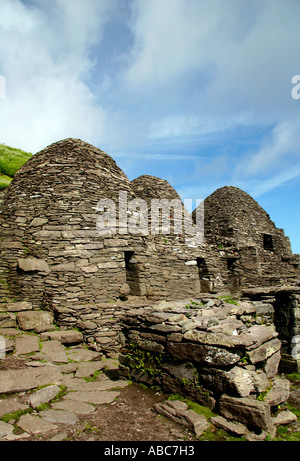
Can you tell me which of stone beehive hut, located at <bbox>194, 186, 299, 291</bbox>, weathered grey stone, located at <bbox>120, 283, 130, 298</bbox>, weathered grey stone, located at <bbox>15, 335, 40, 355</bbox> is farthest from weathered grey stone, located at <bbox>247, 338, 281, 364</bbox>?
stone beehive hut, located at <bbox>194, 186, 299, 291</bbox>

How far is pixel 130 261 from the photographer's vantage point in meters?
11.0

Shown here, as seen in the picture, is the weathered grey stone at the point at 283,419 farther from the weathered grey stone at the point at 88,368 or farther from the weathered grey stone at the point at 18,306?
the weathered grey stone at the point at 18,306

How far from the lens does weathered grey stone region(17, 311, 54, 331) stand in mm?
7656

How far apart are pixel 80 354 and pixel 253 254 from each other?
1306 cm

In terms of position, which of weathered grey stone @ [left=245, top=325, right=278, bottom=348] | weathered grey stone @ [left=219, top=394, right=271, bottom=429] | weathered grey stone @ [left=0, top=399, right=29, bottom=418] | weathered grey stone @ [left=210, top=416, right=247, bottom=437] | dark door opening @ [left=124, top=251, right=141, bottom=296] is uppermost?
dark door opening @ [left=124, top=251, right=141, bottom=296]

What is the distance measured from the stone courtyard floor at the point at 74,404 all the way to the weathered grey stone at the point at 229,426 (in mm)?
71

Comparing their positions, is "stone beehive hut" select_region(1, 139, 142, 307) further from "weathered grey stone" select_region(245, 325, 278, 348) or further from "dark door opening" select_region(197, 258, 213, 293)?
"dark door opening" select_region(197, 258, 213, 293)

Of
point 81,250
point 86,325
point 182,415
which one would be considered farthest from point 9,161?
point 182,415

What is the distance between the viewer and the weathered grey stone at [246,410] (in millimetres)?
3342

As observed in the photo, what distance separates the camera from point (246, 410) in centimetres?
344

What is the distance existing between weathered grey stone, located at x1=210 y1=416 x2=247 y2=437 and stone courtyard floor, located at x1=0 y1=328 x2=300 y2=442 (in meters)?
0.07
